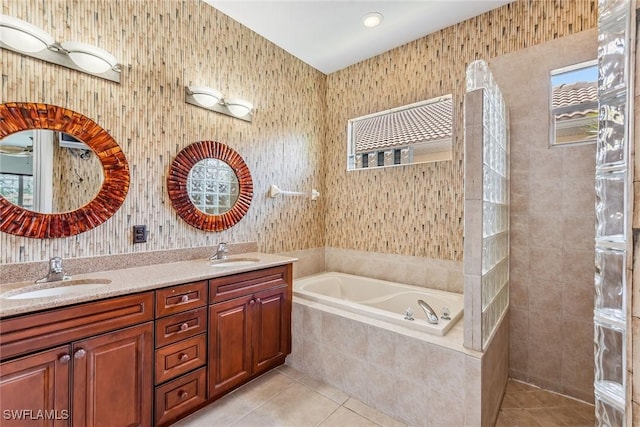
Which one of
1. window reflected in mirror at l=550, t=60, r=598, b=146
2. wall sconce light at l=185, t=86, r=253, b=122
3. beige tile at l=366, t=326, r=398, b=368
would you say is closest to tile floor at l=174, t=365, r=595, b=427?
beige tile at l=366, t=326, r=398, b=368

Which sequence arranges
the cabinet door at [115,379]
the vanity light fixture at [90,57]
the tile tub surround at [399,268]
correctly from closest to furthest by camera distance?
the cabinet door at [115,379]
the vanity light fixture at [90,57]
the tile tub surround at [399,268]

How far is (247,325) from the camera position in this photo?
6.54 ft

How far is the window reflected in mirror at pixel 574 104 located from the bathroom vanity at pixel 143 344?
7.74 ft

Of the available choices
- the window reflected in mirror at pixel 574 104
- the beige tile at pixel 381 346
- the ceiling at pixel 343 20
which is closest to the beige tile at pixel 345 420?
the beige tile at pixel 381 346

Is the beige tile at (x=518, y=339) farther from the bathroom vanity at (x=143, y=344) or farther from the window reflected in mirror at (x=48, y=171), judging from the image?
the window reflected in mirror at (x=48, y=171)

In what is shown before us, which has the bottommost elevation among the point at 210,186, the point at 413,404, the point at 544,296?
the point at 413,404

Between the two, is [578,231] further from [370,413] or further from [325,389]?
[325,389]

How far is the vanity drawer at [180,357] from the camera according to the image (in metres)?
1.56

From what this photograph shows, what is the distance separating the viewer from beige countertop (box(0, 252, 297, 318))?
117 centimetres

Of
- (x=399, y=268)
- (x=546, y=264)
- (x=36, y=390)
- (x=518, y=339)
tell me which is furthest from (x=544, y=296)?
(x=36, y=390)

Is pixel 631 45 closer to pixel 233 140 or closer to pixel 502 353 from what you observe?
pixel 502 353

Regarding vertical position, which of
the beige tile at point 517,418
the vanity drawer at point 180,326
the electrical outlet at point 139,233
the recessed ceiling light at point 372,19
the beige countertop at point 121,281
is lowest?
the beige tile at point 517,418

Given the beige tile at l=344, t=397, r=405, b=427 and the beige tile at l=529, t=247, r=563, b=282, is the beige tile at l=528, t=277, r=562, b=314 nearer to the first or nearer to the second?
the beige tile at l=529, t=247, r=563, b=282

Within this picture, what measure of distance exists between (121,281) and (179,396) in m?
0.76
